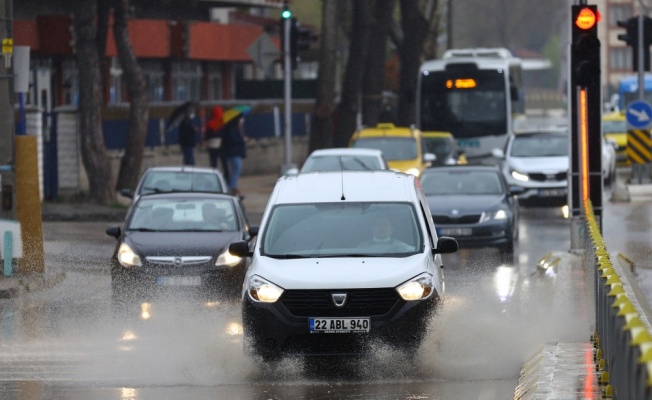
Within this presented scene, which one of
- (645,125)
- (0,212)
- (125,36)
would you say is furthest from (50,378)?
(645,125)

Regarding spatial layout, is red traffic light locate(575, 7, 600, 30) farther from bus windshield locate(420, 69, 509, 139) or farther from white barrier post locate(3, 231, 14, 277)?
bus windshield locate(420, 69, 509, 139)

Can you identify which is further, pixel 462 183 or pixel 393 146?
pixel 393 146

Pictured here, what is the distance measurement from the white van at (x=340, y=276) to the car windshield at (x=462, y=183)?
32.8 ft

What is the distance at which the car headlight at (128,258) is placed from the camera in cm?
1584

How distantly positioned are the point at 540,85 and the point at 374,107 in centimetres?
12595

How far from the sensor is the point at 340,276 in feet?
38.0

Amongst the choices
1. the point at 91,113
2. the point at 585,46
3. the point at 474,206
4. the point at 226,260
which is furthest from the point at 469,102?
the point at 226,260

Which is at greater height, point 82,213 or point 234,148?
point 234,148

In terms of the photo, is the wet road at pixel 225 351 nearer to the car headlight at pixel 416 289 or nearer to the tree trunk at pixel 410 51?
the car headlight at pixel 416 289

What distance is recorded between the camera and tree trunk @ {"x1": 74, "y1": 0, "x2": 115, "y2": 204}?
1159 inches

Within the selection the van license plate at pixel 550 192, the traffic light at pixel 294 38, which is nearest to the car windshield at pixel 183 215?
the van license plate at pixel 550 192

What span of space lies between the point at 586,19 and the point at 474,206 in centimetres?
427

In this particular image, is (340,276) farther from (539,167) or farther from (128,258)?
(539,167)

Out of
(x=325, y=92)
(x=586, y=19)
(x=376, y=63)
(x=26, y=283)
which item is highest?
(x=586, y=19)
